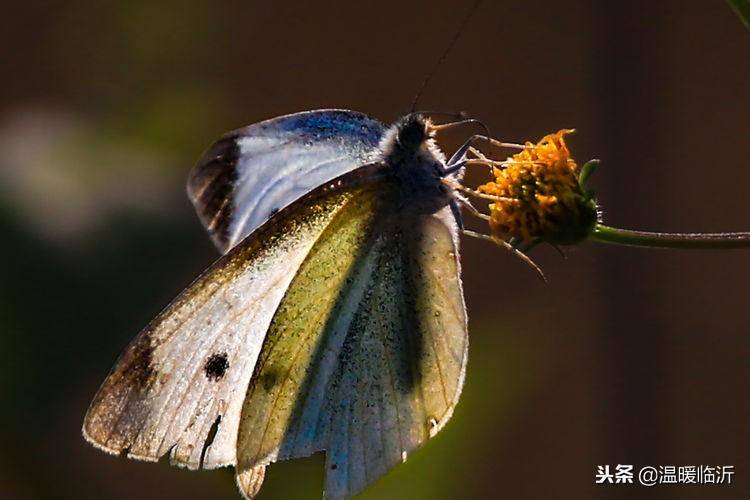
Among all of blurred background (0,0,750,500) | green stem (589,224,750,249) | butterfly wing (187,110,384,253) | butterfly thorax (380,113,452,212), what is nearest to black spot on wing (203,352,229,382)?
butterfly wing (187,110,384,253)

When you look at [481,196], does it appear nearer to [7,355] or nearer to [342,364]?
[342,364]

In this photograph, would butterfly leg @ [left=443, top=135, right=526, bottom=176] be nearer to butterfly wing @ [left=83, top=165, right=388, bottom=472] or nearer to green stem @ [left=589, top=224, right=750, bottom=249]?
butterfly wing @ [left=83, top=165, right=388, bottom=472]

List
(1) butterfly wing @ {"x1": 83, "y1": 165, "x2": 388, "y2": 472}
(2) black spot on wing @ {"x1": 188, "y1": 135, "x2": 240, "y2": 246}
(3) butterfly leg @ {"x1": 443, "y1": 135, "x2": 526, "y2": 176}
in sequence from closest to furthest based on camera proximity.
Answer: (1) butterfly wing @ {"x1": 83, "y1": 165, "x2": 388, "y2": 472} < (3) butterfly leg @ {"x1": 443, "y1": 135, "x2": 526, "y2": 176} < (2) black spot on wing @ {"x1": 188, "y1": 135, "x2": 240, "y2": 246}

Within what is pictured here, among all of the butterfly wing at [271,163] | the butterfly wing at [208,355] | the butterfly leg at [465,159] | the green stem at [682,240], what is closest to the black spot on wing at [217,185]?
the butterfly wing at [271,163]

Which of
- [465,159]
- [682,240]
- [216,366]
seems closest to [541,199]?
[465,159]

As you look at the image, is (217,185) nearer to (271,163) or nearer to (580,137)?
(271,163)

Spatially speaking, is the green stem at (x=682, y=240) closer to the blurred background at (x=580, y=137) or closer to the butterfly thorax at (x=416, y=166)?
the butterfly thorax at (x=416, y=166)

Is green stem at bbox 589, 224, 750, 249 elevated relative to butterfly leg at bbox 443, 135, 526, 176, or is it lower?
lower

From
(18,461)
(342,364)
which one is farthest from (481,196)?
(18,461)
